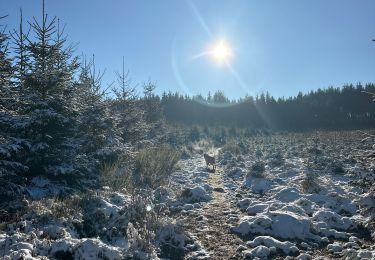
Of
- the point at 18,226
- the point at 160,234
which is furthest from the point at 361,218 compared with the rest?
the point at 18,226

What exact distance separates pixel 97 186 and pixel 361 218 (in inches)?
284

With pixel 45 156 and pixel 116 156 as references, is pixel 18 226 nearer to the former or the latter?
pixel 45 156

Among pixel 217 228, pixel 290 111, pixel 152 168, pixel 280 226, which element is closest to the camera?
pixel 280 226

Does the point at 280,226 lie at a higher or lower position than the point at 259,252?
higher

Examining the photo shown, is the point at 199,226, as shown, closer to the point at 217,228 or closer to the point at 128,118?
the point at 217,228

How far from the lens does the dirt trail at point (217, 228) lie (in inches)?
298

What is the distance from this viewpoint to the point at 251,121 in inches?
Result: 3123

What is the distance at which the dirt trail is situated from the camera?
7.57 metres

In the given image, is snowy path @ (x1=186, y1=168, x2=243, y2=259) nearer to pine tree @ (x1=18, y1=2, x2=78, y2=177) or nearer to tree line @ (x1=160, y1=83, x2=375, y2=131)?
pine tree @ (x1=18, y1=2, x2=78, y2=177)

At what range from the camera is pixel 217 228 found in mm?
9125

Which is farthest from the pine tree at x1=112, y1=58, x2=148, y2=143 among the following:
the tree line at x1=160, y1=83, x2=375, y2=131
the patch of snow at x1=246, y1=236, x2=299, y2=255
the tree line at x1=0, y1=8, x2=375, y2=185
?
the tree line at x1=160, y1=83, x2=375, y2=131

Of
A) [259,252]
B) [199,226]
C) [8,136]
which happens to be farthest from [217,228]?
[8,136]

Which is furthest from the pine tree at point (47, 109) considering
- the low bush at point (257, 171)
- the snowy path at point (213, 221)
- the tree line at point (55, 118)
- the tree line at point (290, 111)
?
the tree line at point (290, 111)

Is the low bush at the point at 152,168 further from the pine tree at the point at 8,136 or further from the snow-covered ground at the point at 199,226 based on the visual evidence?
the pine tree at the point at 8,136
